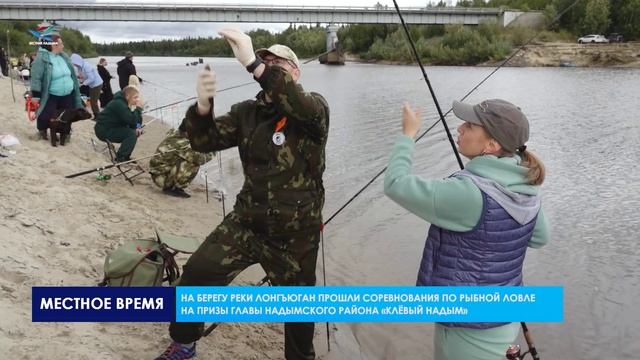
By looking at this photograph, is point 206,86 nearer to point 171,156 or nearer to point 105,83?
point 171,156

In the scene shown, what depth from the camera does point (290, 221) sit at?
307 cm

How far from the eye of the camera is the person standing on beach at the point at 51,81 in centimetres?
800

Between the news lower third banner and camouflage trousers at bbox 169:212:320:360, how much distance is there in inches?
3.1

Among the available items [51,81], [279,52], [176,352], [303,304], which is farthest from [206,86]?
[51,81]

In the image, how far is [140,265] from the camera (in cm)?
404

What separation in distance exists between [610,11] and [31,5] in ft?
241

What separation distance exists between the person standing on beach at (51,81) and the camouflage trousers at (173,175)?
6.57 ft

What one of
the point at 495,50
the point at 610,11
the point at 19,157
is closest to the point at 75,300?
the point at 19,157

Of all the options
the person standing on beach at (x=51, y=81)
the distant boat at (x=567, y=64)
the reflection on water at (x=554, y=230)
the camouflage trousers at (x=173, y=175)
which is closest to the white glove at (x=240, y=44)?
the reflection on water at (x=554, y=230)

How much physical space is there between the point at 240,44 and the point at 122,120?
21.8ft

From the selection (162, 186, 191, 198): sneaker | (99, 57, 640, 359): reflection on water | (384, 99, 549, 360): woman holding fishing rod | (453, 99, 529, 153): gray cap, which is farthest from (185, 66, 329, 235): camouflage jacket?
(162, 186, 191, 198): sneaker

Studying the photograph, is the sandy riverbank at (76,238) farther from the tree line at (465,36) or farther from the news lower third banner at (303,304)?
the tree line at (465,36)

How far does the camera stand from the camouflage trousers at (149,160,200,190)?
820cm

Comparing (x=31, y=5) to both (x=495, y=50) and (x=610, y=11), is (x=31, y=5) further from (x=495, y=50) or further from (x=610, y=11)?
(x=610, y=11)
